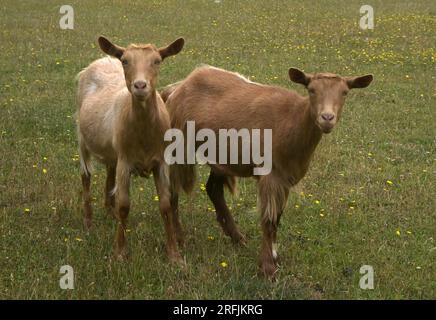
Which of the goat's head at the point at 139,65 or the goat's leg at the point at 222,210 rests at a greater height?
the goat's head at the point at 139,65

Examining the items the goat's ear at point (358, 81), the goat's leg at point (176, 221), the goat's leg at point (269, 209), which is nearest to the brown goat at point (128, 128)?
the goat's leg at point (176, 221)

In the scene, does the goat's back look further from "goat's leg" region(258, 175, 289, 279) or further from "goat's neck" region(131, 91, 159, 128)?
"goat's neck" region(131, 91, 159, 128)

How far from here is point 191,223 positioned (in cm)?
735

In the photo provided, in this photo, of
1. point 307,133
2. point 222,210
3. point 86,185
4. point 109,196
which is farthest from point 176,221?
point 307,133

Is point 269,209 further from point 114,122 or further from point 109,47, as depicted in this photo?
point 109,47

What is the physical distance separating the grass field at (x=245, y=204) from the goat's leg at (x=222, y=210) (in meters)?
0.13

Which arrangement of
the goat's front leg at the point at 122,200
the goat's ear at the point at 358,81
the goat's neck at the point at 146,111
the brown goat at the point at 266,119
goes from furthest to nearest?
the goat's front leg at the point at 122,200 < the goat's neck at the point at 146,111 < the goat's ear at the point at 358,81 < the brown goat at the point at 266,119

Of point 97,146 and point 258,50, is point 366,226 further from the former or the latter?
point 258,50

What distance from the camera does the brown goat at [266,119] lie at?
5613 millimetres

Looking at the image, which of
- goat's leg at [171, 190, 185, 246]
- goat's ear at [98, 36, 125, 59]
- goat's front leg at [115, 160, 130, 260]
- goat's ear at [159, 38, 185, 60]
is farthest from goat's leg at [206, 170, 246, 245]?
goat's ear at [98, 36, 125, 59]

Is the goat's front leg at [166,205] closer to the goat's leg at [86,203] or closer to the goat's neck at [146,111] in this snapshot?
the goat's neck at [146,111]

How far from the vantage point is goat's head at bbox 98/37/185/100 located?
545cm
